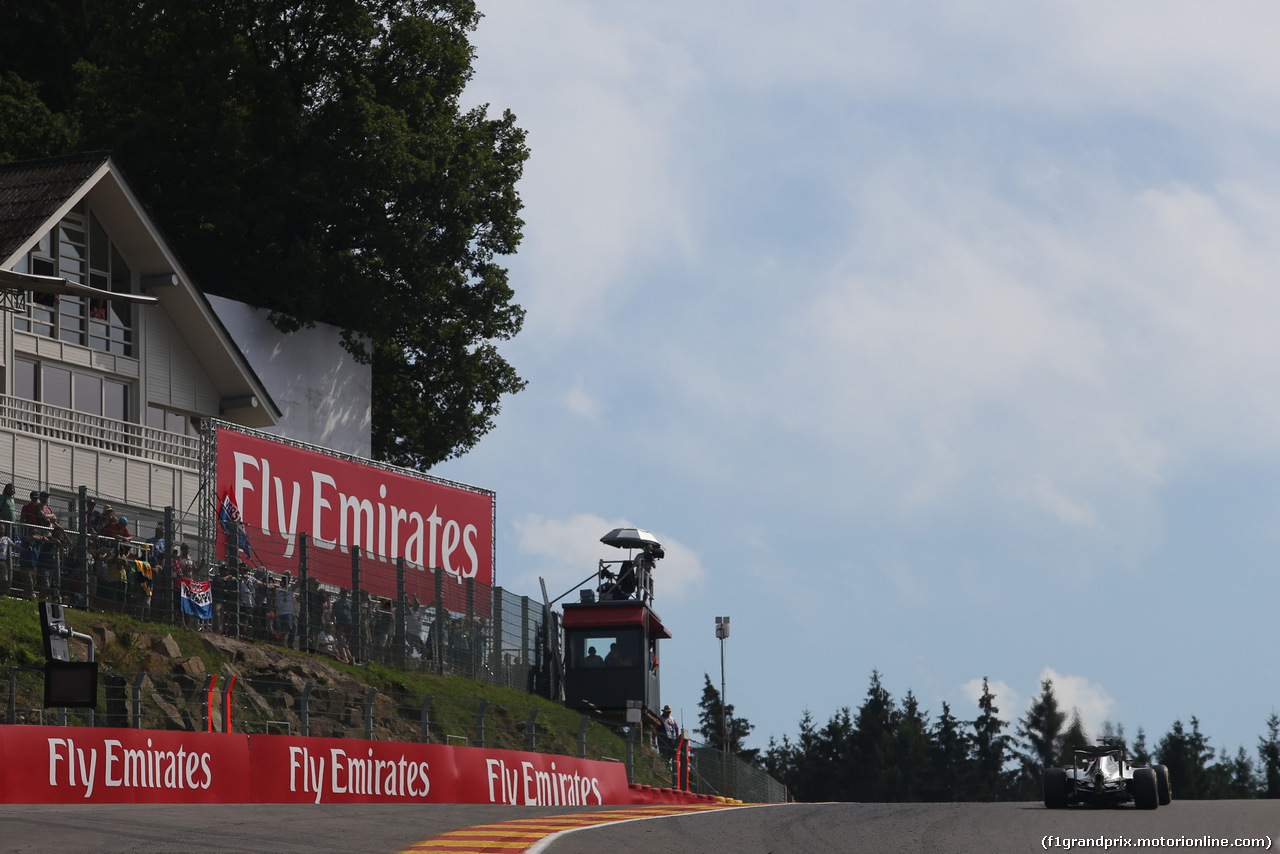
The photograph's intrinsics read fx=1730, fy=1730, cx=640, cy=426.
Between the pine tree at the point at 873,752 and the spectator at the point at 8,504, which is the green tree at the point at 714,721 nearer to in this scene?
the pine tree at the point at 873,752

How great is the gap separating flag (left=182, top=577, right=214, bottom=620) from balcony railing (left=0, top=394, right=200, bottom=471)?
6587 mm

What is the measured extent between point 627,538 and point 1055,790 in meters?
20.4

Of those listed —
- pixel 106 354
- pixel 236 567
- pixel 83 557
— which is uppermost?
pixel 106 354

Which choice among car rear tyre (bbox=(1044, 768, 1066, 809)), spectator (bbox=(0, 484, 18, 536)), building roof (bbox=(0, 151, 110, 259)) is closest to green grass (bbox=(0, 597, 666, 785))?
spectator (bbox=(0, 484, 18, 536))

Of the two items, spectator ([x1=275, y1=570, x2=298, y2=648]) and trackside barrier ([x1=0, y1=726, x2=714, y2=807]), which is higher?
spectator ([x1=275, y1=570, x2=298, y2=648])

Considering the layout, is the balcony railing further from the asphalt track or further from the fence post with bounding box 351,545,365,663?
the asphalt track

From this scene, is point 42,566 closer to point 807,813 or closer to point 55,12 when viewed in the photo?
point 807,813

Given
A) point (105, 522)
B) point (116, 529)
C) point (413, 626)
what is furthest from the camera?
point (413, 626)

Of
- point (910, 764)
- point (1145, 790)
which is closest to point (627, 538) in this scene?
point (1145, 790)

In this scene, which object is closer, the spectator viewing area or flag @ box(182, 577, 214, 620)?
the spectator viewing area

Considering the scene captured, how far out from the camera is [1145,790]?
22.8 meters

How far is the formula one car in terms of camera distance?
22.9 metres

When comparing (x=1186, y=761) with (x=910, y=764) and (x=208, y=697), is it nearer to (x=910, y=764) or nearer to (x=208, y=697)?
(x=910, y=764)

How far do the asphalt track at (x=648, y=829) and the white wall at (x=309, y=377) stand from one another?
24315mm
